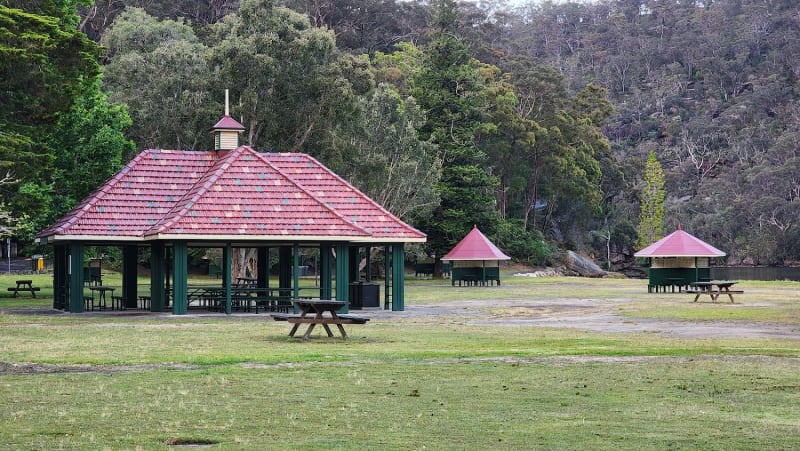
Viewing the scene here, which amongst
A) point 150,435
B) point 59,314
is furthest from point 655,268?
point 150,435

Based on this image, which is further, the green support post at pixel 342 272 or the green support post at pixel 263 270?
the green support post at pixel 263 270

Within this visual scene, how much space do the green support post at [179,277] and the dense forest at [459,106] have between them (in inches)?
182

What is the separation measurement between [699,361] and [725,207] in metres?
89.2

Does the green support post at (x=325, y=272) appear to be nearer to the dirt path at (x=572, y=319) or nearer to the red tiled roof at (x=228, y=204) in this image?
the red tiled roof at (x=228, y=204)

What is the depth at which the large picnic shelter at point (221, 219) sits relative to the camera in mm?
30188

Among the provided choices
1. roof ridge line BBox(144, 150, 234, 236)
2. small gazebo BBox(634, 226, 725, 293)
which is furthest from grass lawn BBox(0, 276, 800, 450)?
small gazebo BBox(634, 226, 725, 293)

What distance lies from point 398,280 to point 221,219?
5603 millimetres

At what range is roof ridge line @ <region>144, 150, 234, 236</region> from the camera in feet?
97.9

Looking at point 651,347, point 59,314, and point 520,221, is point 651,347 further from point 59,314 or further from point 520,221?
point 520,221

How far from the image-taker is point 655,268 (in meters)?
46.4

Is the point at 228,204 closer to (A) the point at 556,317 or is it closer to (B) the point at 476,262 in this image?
(A) the point at 556,317

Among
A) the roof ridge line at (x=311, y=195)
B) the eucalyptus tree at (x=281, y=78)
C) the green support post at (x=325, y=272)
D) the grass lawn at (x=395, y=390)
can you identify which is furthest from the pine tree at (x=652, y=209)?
the grass lawn at (x=395, y=390)

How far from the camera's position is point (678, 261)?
4662cm

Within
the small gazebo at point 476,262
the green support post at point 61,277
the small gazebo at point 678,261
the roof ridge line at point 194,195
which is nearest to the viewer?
the roof ridge line at point 194,195
